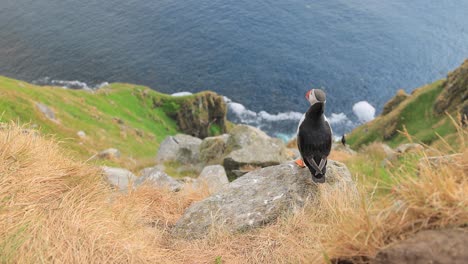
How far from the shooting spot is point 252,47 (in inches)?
3740

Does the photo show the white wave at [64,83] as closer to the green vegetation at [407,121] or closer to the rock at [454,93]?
the green vegetation at [407,121]

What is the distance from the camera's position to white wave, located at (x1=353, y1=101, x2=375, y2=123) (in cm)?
7600

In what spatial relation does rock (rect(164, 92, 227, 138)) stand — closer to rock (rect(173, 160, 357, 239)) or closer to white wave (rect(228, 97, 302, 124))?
white wave (rect(228, 97, 302, 124))

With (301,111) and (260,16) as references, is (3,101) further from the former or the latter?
(260,16)

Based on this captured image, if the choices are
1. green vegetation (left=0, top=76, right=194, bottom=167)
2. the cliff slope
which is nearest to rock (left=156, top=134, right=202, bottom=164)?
green vegetation (left=0, top=76, right=194, bottom=167)

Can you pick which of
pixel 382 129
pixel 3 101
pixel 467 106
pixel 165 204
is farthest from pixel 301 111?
pixel 165 204

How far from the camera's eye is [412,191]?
415 centimetres

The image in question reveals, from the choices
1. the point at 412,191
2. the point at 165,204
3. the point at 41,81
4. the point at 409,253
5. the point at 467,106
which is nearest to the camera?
the point at 409,253

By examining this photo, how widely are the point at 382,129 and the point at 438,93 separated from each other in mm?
9416

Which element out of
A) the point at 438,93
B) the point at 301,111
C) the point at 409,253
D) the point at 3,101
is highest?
the point at 409,253

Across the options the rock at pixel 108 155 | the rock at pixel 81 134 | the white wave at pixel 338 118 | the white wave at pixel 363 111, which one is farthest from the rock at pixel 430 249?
the white wave at pixel 363 111

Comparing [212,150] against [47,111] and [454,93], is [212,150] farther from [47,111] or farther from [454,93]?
[454,93]

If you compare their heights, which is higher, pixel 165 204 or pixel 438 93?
pixel 165 204

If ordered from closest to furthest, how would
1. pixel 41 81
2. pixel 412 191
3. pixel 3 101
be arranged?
pixel 412 191, pixel 3 101, pixel 41 81
